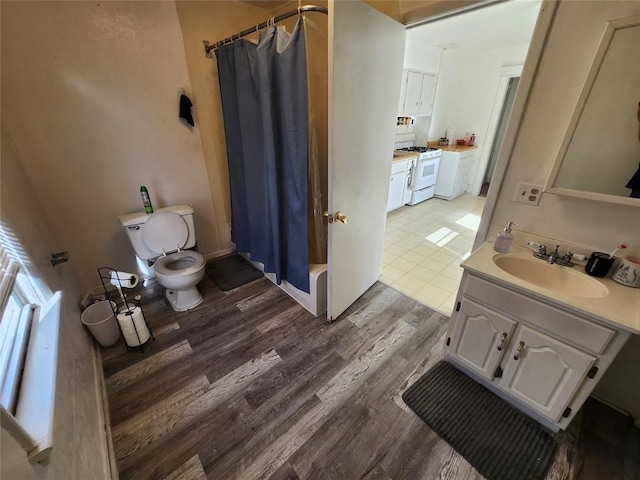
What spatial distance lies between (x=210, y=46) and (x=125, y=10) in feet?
1.87

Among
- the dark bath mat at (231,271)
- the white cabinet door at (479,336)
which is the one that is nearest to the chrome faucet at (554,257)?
the white cabinet door at (479,336)

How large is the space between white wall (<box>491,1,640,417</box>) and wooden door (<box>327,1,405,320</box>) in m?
0.79

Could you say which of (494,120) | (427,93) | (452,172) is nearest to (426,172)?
(452,172)

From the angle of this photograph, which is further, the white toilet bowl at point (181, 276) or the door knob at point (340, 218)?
Result: the white toilet bowl at point (181, 276)

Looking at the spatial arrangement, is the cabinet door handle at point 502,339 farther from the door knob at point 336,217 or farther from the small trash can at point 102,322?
the small trash can at point 102,322

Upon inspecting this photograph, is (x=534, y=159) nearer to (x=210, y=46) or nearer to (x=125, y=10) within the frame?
(x=210, y=46)

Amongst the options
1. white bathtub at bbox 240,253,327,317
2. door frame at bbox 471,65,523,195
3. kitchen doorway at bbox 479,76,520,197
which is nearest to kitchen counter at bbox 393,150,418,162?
kitchen doorway at bbox 479,76,520,197

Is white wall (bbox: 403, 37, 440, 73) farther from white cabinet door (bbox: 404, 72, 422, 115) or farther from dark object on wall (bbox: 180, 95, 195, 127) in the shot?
dark object on wall (bbox: 180, 95, 195, 127)

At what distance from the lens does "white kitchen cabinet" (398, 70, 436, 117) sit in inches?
155

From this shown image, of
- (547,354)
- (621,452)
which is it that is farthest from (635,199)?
(621,452)

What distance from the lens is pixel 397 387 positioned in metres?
1.55

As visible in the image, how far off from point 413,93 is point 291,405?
14.8 feet

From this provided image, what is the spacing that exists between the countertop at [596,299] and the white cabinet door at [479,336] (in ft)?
0.69

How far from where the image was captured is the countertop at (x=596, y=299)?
3.18ft
